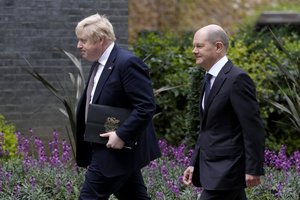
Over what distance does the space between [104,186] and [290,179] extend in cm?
210

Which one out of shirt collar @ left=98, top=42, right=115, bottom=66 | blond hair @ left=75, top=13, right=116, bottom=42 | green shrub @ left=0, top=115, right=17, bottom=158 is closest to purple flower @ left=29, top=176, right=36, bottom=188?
green shrub @ left=0, top=115, right=17, bottom=158

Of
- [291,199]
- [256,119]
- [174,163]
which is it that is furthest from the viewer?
[174,163]

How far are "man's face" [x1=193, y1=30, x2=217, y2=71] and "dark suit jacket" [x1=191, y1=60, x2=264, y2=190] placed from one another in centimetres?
9

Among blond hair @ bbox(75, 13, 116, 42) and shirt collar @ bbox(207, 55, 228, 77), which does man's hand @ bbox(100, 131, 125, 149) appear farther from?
shirt collar @ bbox(207, 55, 228, 77)

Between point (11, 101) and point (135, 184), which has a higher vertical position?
point (135, 184)

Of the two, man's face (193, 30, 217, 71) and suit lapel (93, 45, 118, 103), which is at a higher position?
man's face (193, 30, 217, 71)

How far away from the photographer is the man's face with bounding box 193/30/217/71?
519cm

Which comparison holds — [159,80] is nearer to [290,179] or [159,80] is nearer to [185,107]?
[185,107]

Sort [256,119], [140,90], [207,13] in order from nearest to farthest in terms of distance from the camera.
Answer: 1. [256,119]
2. [140,90]
3. [207,13]

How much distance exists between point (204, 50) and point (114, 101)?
762 mm

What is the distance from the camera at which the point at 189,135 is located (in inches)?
337

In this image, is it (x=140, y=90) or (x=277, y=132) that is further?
(x=277, y=132)

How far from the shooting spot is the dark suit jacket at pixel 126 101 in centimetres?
555

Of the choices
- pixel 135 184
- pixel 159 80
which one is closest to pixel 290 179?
→ pixel 135 184
